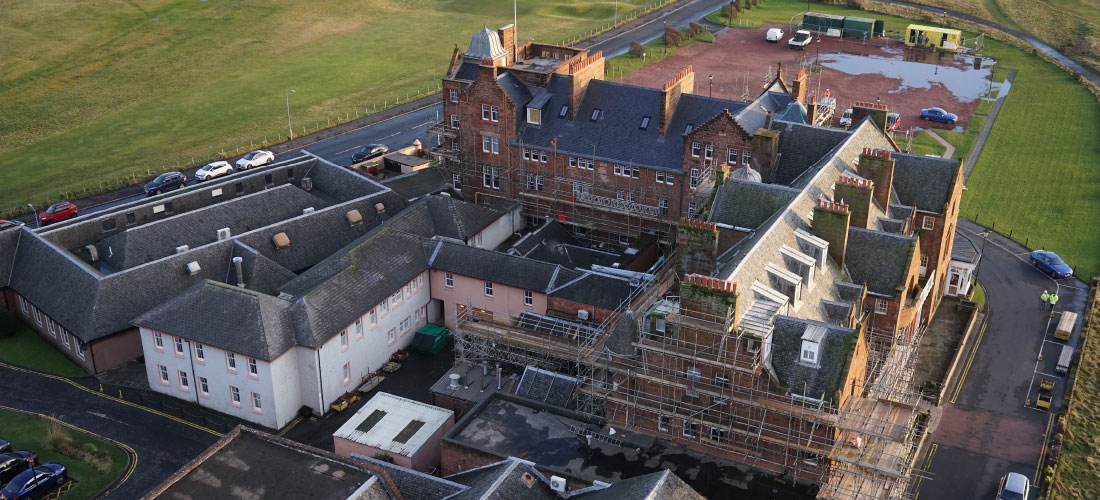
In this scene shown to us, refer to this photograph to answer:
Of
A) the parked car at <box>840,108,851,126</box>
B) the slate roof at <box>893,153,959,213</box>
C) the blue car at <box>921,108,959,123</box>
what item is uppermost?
the slate roof at <box>893,153,959,213</box>

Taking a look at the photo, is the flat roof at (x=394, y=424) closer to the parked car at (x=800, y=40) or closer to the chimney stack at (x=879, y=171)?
the chimney stack at (x=879, y=171)

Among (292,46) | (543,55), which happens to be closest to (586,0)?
(292,46)

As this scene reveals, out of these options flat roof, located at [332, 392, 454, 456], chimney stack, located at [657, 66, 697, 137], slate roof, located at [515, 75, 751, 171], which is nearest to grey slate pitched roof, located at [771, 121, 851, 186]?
slate roof, located at [515, 75, 751, 171]

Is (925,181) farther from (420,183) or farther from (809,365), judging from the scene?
(420,183)

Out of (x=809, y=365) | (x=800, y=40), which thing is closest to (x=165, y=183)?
(x=809, y=365)

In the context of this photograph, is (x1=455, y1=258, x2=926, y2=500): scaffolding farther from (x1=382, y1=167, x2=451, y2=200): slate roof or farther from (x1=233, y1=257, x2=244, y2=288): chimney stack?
(x1=382, y1=167, x2=451, y2=200): slate roof

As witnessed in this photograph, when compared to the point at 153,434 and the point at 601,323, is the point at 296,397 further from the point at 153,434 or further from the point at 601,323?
the point at 601,323
